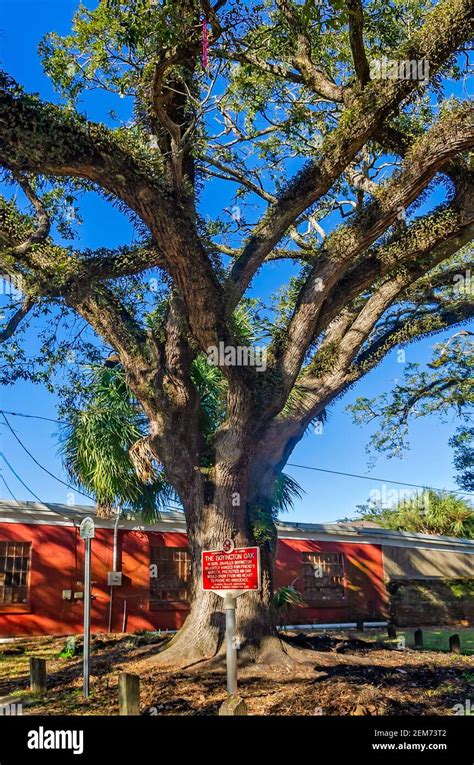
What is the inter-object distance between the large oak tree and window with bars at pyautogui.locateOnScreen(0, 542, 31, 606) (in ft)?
21.6

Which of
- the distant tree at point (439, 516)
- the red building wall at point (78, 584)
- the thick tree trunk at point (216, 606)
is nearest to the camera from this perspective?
the thick tree trunk at point (216, 606)

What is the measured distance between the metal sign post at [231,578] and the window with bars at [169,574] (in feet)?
34.4

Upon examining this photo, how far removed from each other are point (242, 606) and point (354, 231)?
18.8 feet

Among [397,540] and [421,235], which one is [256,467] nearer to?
[421,235]

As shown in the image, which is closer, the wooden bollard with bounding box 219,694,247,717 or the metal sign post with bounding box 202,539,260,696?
the wooden bollard with bounding box 219,694,247,717

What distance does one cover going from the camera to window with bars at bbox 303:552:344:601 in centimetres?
2059

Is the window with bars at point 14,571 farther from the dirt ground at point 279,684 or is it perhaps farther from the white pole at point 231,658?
the white pole at point 231,658

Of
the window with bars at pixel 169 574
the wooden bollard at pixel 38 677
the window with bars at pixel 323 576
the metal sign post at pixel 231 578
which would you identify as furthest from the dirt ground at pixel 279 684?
the window with bars at pixel 323 576

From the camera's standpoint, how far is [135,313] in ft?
40.6

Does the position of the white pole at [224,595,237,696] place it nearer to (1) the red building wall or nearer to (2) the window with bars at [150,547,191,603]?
(1) the red building wall

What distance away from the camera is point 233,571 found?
7379 mm

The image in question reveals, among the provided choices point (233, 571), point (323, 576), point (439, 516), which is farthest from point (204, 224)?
point (439, 516)

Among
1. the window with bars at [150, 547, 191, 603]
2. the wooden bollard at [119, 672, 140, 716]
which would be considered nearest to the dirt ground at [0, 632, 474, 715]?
the wooden bollard at [119, 672, 140, 716]

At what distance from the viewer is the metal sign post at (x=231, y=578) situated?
276 inches
